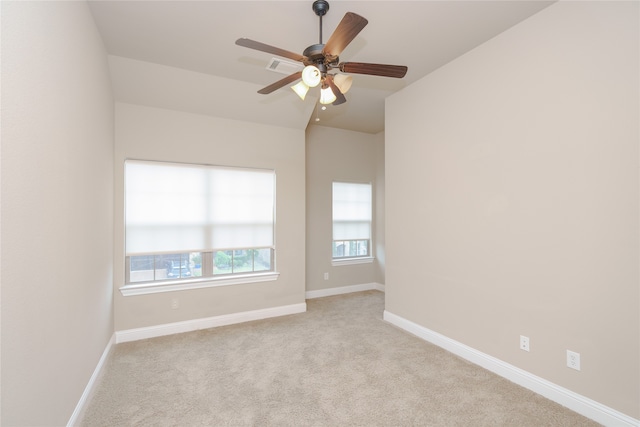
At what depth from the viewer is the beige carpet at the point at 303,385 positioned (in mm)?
2086

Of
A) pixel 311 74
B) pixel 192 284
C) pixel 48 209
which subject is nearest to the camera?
pixel 48 209

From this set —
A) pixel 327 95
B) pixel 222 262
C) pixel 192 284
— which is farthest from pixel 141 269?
pixel 327 95

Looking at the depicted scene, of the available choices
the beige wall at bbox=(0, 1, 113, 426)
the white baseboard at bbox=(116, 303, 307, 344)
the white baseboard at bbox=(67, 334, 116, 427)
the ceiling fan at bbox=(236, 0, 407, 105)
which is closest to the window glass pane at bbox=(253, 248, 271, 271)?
the white baseboard at bbox=(116, 303, 307, 344)

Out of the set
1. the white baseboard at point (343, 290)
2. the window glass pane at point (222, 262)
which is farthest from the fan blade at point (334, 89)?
the white baseboard at point (343, 290)

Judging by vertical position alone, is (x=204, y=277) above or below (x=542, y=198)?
below

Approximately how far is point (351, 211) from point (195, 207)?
113 inches

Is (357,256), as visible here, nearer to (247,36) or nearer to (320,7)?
(247,36)

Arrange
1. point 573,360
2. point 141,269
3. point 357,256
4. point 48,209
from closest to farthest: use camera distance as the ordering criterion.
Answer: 1. point 48,209
2. point 573,360
3. point 141,269
4. point 357,256

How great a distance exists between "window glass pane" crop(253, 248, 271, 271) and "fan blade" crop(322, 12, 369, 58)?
2986 mm

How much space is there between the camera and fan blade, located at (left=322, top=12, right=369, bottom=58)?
1.58 m

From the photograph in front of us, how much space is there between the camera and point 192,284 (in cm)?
373

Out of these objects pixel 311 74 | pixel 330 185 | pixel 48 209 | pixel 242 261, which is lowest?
pixel 242 261

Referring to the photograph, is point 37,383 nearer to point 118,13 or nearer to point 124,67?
point 118,13

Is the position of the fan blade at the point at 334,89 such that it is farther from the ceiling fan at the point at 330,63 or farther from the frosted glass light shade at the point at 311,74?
the frosted glass light shade at the point at 311,74
